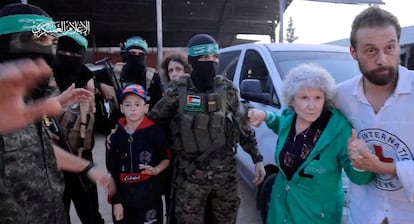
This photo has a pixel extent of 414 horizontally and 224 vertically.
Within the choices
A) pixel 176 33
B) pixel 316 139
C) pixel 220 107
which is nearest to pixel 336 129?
pixel 316 139

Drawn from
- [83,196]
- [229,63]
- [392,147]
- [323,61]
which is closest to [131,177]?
[83,196]

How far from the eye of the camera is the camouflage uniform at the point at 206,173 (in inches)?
95.4

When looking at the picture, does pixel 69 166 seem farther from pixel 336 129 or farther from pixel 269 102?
pixel 269 102

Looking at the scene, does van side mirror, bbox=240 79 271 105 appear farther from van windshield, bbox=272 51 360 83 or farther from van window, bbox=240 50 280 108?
van windshield, bbox=272 51 360 83

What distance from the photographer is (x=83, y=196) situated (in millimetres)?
2641

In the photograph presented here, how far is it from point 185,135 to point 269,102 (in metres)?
1.11

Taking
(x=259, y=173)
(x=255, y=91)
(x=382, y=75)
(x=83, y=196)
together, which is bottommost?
(x=83, y=196)

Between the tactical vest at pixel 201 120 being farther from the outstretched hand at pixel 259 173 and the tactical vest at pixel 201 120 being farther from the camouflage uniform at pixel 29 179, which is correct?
the camouflage uniform at pixel 29 179

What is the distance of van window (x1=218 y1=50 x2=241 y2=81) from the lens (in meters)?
4.39

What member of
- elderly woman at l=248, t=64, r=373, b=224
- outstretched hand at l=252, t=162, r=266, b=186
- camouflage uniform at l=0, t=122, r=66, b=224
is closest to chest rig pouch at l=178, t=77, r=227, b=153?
outstretched hand at l=252, t=162, r=266, b=186

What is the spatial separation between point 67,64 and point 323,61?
2.41m

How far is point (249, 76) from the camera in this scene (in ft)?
13.0

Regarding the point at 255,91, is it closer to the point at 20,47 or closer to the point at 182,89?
the point at 182,89

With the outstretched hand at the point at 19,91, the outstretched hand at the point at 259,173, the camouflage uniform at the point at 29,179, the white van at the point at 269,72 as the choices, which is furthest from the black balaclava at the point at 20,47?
the white van at the point at 269,72
